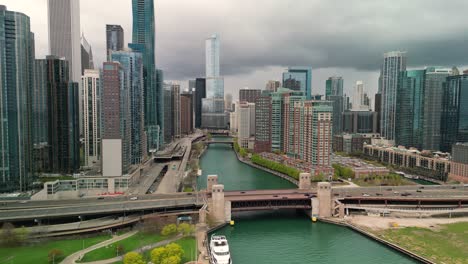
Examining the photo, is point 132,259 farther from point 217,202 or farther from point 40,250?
point 217,202

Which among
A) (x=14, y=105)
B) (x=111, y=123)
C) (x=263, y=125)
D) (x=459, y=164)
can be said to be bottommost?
(x=459, y=164)

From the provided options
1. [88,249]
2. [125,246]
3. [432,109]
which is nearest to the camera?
[88,249]

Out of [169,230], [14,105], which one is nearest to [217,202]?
[169,230]

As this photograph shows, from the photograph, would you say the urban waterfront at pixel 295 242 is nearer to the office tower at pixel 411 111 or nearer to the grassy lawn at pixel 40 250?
the grassy lawn at pixel 40 250

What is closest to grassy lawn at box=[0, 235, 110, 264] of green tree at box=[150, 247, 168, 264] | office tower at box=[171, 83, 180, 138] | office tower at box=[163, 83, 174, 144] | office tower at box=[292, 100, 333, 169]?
green tree at box=[150, 247, 168, 264]

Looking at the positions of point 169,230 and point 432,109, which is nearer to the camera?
point 169,230

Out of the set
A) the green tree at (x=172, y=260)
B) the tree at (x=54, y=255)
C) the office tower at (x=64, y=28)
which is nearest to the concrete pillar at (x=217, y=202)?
the green tree at (x=172, y=260)

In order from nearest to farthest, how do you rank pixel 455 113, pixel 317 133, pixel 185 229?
pixel 185 229 < pixel 317 133 < pixel 455 113

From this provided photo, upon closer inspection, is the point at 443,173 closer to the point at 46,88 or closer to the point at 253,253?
the point at 253,253
